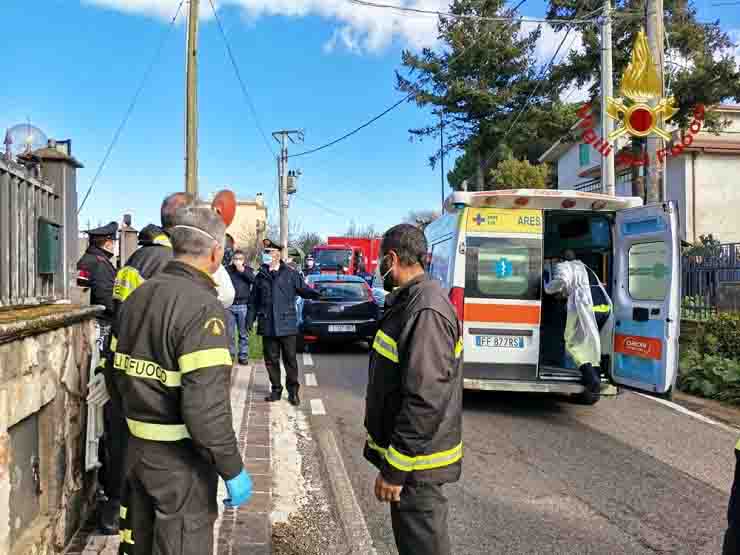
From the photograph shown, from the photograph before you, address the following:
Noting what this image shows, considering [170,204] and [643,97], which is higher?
[643,97]

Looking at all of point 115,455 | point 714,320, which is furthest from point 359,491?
point 714,320

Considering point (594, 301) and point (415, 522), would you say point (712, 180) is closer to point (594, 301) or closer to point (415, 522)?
point (594, 301)

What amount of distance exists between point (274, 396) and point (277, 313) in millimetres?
1117

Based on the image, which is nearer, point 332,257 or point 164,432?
point 164,432

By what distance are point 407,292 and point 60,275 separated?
2.62 meters

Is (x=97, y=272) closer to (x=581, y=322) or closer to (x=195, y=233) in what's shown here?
(x=195, y=233)

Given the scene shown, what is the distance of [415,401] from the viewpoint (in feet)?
8.72

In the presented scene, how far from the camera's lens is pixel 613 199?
7367mm

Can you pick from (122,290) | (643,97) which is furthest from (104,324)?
(643,97)

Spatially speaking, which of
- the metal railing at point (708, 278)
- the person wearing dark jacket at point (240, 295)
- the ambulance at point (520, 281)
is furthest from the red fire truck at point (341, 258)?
the ambulance at point (520, 281)

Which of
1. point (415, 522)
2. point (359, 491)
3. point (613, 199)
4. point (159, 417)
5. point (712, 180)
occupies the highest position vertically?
point (712, 180)

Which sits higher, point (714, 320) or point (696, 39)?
point (696, 39)

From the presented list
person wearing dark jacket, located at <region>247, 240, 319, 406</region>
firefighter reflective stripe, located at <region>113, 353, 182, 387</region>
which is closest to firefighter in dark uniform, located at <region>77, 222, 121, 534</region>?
firefighter reflective stripe, located at <region>113, 353, 182, 387</region>

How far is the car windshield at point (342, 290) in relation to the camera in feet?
42.3
